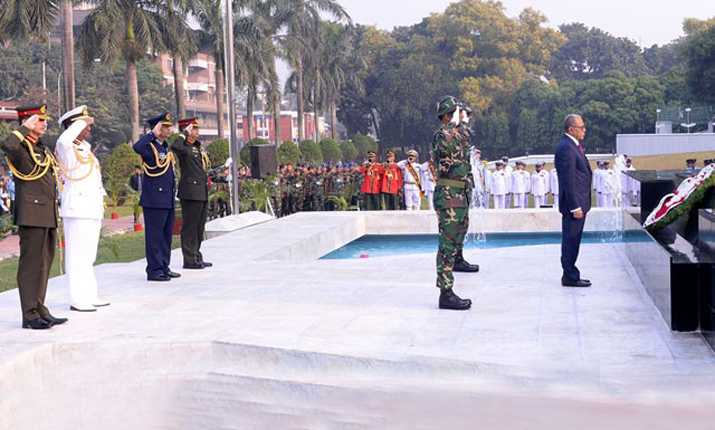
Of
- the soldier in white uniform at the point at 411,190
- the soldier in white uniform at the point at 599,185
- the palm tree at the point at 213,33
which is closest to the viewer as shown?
the soldier in white uniform at the point at 411,190

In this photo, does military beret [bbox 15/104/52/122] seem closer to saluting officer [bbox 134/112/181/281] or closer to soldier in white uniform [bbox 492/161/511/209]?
saluting officer [bbox 134/112/181/281]

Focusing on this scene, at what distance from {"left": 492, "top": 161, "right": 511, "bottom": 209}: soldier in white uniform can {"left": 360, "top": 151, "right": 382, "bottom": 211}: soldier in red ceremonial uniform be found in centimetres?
467

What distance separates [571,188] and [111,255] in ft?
31.4

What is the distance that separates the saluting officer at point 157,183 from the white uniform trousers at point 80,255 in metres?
1.43

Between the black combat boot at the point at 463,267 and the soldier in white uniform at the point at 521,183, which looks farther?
the soldier in white uniform at the point at 521,183

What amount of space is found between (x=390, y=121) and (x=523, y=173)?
50.2 meters

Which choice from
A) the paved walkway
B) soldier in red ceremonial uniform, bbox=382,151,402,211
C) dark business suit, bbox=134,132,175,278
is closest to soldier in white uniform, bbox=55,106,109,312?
dark business suit, bbox=134,132,175,278

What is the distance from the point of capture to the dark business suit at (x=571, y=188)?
7984 millimetres

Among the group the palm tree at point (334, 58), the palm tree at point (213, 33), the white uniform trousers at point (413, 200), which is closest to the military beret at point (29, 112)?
the white uniform trousers at point (413, 200)

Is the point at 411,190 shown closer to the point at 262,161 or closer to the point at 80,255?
the point at 262,161

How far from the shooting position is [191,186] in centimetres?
976

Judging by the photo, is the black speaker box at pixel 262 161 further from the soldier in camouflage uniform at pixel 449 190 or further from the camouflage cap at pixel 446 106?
the soldier in camouflage uniform at pixel 449 190

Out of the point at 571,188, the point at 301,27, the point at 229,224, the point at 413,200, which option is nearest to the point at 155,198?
the point at 571,188

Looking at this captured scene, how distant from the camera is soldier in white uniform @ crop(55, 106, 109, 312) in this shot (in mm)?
7246
